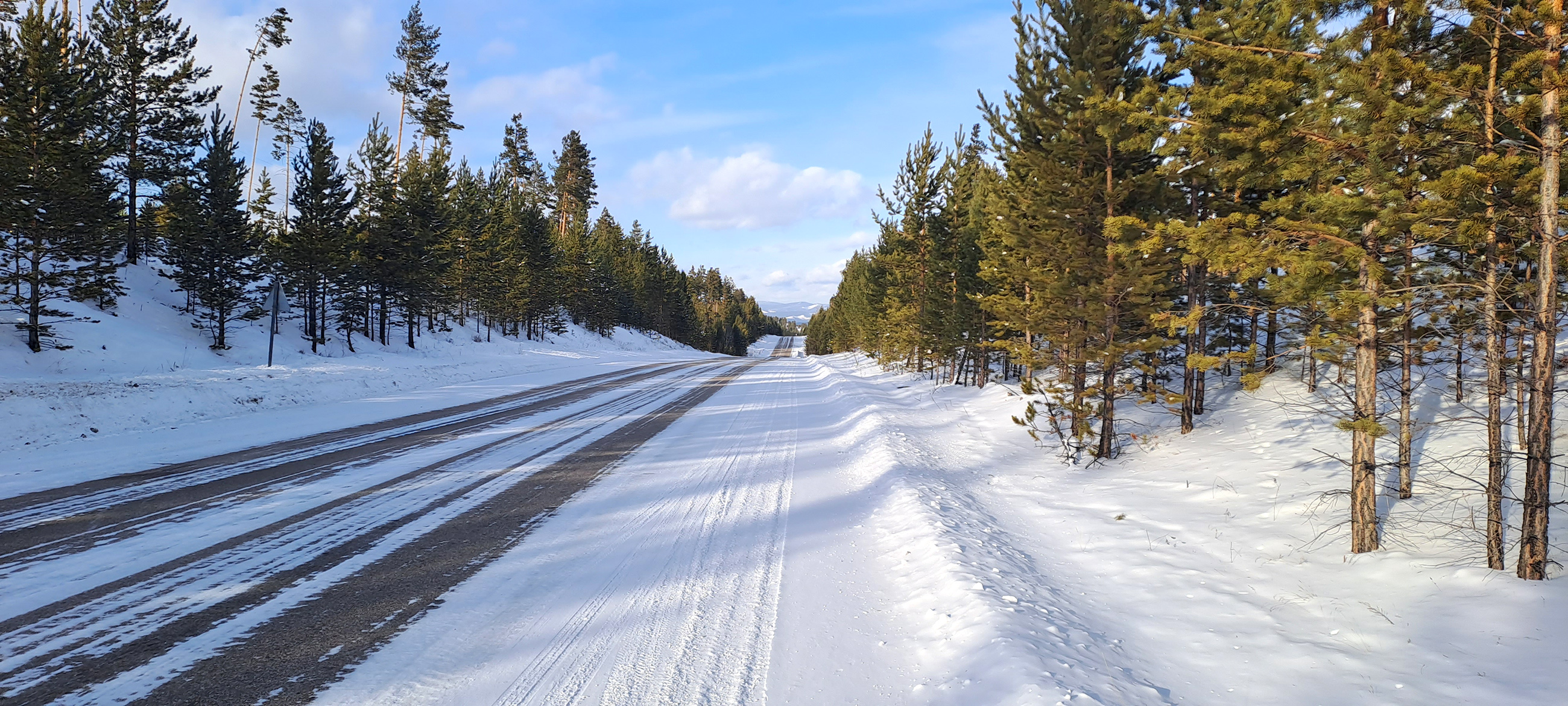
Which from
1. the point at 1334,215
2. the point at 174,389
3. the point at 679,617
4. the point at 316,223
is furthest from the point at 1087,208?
the point at 316,223

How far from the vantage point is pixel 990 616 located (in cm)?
392

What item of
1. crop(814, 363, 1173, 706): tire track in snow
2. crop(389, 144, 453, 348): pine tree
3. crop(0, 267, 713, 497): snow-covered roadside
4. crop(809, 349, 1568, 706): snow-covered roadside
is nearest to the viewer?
crop(814, 363, 1173, 706): tire track in snow

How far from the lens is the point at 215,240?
23109 millimetres

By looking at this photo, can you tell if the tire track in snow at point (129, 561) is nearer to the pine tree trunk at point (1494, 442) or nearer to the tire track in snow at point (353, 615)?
the tire track in snow at point (353, 615)

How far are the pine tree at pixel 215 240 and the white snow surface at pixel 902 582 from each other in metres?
14.9

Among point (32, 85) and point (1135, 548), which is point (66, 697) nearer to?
point (1135, 548)

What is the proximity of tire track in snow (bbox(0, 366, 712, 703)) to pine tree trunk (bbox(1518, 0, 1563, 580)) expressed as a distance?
8577mm

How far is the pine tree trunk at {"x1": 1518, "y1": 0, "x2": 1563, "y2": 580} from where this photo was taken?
413 cm

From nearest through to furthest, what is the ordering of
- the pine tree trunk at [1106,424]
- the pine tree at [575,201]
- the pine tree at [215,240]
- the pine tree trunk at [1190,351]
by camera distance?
the pine tree trunk at [1106,424] < the pine tree trunk at [1190,351] < the pine tree at [215,240] < the pine tree at [575,201]

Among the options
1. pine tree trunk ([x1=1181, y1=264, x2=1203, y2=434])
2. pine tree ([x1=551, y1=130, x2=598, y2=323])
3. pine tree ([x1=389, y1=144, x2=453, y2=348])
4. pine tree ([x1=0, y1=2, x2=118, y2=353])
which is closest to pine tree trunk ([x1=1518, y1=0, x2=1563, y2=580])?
pine tree trunk ([x1=1181, y1=264, x2=1203, y2=434])

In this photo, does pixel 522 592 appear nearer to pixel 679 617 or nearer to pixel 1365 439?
pixel 679 617

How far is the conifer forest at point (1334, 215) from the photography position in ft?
14.6

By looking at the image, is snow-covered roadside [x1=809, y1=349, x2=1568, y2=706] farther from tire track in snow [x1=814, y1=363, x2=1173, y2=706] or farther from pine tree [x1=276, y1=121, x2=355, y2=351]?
pine tree [x1=276, y1=121, x2=355, y2=351]

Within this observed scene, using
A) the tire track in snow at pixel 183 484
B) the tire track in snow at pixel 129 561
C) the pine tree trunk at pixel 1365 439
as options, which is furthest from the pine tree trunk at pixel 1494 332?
the tire track in snow at pixel 183 484
